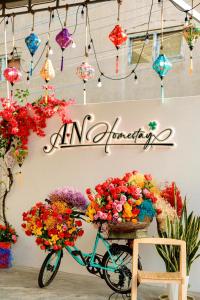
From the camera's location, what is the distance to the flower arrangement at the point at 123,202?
5848 millimetres

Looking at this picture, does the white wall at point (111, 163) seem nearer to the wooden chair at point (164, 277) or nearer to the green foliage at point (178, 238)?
the green foliage at point (178, 238)

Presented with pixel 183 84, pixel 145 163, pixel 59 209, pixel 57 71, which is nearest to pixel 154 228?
pixel 145 163

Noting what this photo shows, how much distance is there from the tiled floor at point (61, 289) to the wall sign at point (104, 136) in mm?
2087

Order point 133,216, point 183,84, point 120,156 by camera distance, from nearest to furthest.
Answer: point 133,216 < point 120,156 < point 183,84

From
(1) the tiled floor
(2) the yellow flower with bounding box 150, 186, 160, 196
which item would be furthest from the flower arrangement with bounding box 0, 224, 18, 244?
(2) the yellow flower with bounding box 150, 186, 160, 196

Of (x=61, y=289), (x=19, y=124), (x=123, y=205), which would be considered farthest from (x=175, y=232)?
(x=19, y=124)

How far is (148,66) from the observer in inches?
420

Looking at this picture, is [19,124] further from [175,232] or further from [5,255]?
[175,232]

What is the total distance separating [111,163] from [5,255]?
2452 millimetres

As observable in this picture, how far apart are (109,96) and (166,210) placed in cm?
536

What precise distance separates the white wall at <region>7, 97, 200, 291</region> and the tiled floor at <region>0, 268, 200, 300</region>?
1.51 feet

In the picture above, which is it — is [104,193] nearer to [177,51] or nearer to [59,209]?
[59,209]

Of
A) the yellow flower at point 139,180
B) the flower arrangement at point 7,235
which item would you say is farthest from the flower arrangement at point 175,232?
the flower arrangement at point 7,235

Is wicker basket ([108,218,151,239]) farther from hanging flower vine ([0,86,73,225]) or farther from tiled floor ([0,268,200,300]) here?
hanging flower vine ([0,86,73,225])
